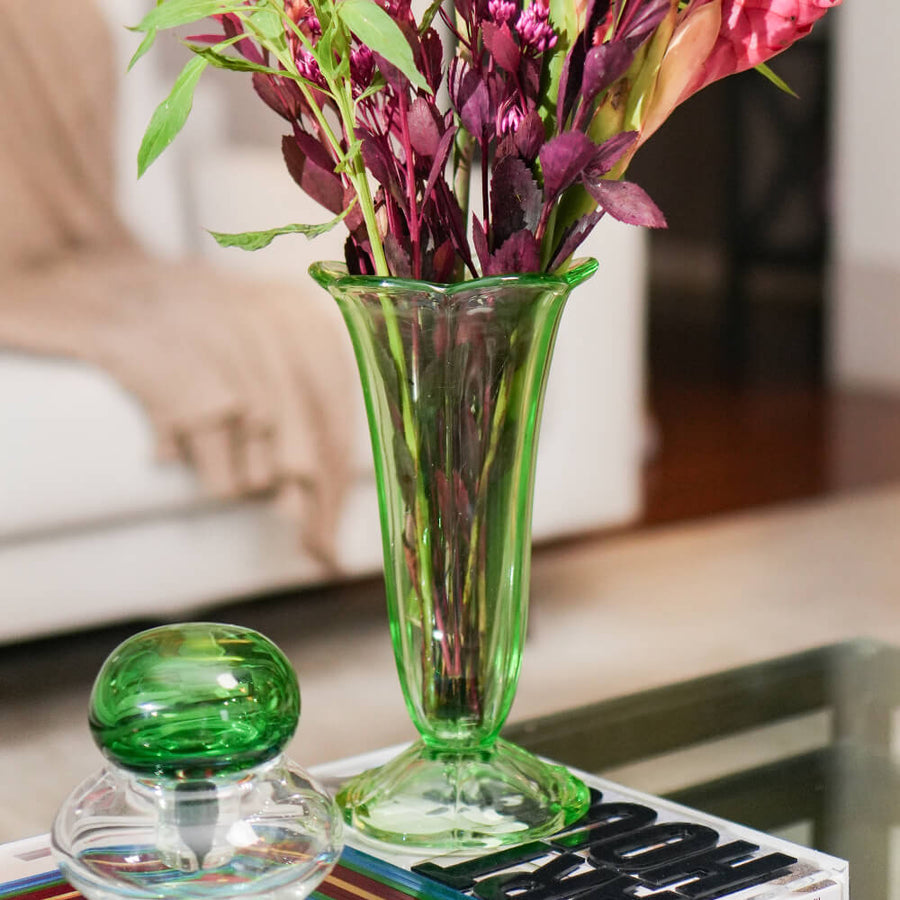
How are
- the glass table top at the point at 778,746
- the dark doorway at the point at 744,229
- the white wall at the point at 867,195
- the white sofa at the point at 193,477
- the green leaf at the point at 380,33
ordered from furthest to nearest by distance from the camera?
the dark doorway at the point at 744,229 < the white wall at the point at 867,195 < the white sofa at the point at 193,477 < the glass table top at the point at 778,746 < the green leaf at the point at 380,33

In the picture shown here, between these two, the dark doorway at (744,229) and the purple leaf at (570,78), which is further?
the dark doorway at (744,229)

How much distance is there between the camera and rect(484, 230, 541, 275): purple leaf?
A: 610mm

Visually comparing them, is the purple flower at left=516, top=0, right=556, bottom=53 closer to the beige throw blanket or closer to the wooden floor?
the beige throw blanket

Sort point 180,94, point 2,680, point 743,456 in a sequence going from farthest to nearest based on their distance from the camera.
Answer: point 743,456
point 2,680
point 180,94

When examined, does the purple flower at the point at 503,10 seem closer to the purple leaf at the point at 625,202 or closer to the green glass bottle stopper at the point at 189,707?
the purple leaf at the point at 625,202

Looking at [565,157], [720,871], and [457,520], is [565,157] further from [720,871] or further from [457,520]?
[720,871]

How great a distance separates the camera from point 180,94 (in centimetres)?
58

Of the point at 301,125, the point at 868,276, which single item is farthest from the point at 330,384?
the point at 868,276

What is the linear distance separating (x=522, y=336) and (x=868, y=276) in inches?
139

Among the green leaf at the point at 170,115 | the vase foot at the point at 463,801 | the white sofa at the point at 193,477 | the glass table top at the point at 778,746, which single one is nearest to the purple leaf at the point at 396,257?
the green leaf at the point at 170,115

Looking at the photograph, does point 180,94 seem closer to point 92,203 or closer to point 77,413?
point 77,413

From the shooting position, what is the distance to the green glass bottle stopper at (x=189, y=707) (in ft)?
1.81

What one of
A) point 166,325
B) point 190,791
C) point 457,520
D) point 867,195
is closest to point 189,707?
point 190,791

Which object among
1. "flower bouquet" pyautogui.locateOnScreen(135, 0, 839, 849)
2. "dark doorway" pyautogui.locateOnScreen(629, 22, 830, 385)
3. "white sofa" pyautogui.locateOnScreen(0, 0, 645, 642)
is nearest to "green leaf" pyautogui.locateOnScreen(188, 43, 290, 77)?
"flower bouquet" pyautogui.locateOnScreen(135, 0, 839, 849)
